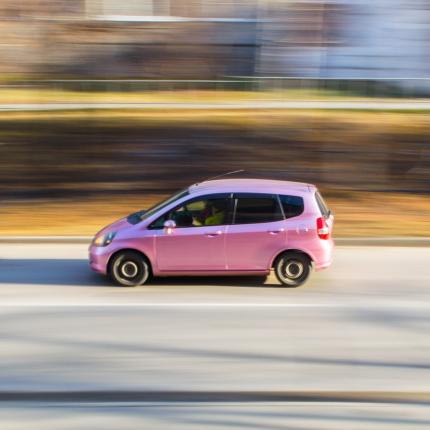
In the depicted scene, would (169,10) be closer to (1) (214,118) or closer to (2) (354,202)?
(1) (214,118)

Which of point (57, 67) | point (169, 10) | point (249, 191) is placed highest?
point (169, 10)

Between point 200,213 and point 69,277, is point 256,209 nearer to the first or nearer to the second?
point 200,213

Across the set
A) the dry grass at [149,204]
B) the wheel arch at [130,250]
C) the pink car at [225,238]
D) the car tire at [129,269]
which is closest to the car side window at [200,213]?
the pink car at [225,238]

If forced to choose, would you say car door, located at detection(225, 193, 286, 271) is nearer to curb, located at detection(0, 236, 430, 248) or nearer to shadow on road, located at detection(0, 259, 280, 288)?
shadow on road, located at detection(0, 259, 280, 288)

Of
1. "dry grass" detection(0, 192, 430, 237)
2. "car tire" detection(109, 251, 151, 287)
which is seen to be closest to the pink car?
"car tire" detection(109, 251, 151, 287)

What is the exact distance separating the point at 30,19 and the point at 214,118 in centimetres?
754

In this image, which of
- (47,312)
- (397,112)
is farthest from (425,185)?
(47,312)

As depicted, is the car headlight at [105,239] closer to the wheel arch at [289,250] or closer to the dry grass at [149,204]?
the wheel arch at [289,250]

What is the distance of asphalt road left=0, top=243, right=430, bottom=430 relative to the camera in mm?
5258

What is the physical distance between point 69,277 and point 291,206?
3.37 meters

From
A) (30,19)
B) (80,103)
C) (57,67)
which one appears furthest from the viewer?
(80,103)

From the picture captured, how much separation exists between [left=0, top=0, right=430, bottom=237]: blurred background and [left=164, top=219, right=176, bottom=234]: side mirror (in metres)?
5.96

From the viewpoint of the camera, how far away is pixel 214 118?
23062 mm

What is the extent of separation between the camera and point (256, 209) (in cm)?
879
